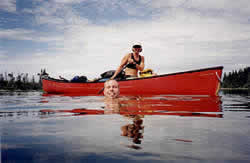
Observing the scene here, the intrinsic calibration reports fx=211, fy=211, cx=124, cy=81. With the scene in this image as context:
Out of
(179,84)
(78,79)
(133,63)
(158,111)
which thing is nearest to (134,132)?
(158,111)

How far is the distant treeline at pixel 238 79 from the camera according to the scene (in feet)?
Answer: 346

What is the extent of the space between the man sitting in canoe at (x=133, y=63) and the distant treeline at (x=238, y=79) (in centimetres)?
10906

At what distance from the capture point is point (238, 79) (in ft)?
352

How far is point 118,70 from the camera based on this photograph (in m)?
8.62

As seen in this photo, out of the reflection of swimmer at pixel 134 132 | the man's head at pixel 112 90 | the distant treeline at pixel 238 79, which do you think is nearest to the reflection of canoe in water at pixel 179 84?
the man's head at pixel 112 90

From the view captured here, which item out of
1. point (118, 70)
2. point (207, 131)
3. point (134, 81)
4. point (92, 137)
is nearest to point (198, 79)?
point (134, 81)

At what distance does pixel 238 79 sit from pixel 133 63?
114 meters

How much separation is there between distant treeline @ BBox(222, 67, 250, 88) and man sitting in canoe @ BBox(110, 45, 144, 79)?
109 m

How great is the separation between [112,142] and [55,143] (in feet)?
1.24

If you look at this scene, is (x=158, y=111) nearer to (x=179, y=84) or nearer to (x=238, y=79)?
(x=179, y=84)

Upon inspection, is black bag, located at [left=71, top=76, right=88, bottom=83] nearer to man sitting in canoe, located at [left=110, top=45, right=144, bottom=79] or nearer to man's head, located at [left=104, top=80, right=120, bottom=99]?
man sitting in canoe, located at [left=110, top=45, right=144, bottom=79]

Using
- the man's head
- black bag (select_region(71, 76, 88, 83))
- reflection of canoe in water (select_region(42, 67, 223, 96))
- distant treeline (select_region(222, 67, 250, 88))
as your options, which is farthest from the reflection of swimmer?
distant treeline (select_region(222, 67, 250, 88))

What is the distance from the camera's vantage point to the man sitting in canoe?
28.5ft

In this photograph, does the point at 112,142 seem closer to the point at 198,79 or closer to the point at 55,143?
the point at 55,143
